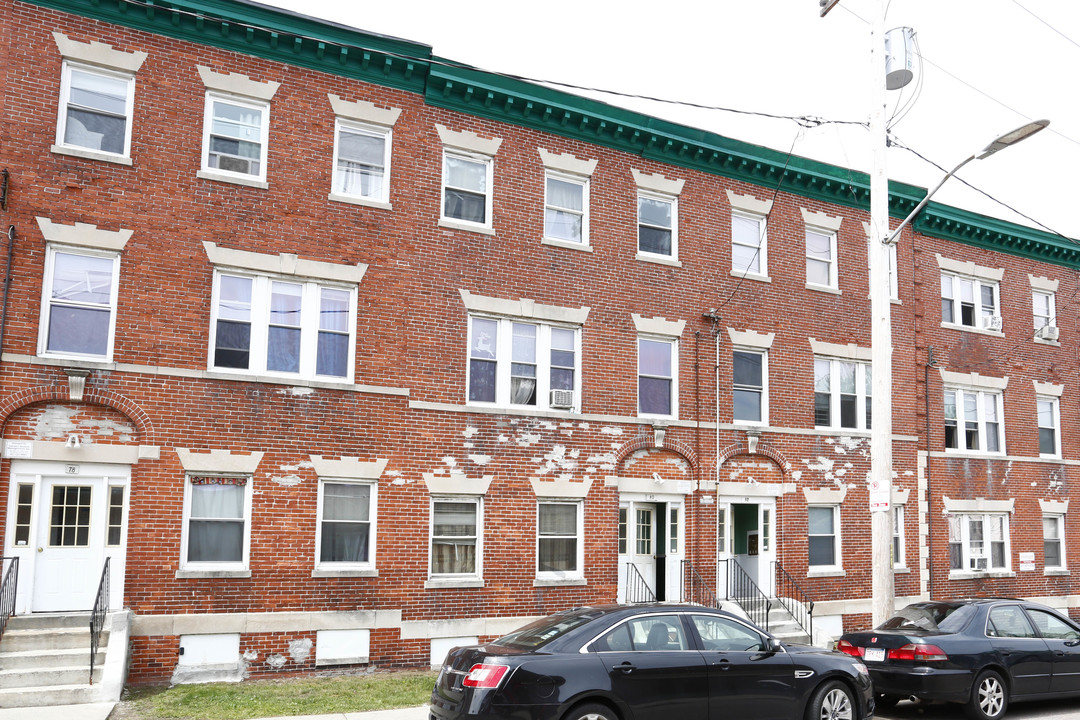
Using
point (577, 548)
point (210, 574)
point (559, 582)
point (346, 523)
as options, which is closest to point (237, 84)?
point (346, 523)

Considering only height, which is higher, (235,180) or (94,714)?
(235,180)

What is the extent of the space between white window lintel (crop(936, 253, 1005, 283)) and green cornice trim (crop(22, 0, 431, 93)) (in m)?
14.3

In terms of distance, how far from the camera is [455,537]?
16.1m

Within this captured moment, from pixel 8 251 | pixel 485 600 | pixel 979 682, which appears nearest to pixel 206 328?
pixel 8 251

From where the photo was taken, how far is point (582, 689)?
8.80 meters

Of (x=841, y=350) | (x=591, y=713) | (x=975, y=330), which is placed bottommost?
(x=591, y=713)

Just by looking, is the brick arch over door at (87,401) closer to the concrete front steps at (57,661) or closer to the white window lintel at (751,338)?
the concrete front steps at (57,661)

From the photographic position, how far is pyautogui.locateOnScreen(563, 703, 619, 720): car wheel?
876cm

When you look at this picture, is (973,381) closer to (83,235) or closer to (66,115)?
(83,235)

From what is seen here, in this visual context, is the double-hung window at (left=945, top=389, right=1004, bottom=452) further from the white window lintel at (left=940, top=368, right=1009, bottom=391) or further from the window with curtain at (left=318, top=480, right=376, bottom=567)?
the window with curtain at (left=318, top=480, right=376, bottom=567)

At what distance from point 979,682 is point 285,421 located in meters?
10.9

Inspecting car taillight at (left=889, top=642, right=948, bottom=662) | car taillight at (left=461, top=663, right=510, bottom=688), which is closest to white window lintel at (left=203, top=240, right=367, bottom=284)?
car taillight at (left=461, top=663, right=510, bottom=688)

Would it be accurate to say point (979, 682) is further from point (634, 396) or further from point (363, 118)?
point (363, 118)

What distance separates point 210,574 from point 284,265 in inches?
202
